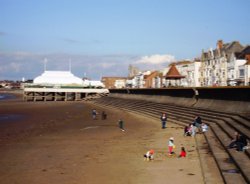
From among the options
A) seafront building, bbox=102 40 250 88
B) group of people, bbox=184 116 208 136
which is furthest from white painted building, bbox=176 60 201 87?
group of people, bbox=184 116 208 136

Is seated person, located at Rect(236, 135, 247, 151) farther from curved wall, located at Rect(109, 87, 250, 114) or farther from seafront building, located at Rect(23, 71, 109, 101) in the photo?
seafront building, located at Rect(23, 71, 109, 101)

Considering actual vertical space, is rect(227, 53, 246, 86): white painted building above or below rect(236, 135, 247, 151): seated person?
above

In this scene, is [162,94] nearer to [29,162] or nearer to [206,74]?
[206,74]

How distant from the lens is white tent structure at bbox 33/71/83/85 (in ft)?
364

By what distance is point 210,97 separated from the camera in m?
33.3

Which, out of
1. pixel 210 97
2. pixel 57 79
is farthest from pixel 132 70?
pixel 210 97

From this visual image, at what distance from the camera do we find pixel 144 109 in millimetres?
45156

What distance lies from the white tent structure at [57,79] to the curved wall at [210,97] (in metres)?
61.6

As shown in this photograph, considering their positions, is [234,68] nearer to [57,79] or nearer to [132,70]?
[57,79]

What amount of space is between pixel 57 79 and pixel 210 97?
281 feet

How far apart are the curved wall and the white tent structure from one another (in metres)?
61.6

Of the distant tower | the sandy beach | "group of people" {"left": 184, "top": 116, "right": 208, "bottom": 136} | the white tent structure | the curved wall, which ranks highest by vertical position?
the distant tower

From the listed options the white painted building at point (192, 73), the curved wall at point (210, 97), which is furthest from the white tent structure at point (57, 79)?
the curved wall at point (210, 97)

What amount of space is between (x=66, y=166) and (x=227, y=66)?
174ft
